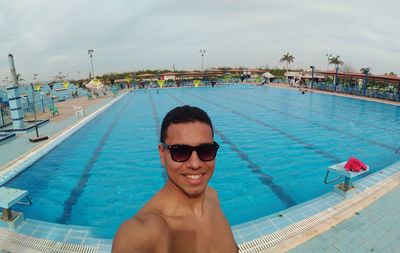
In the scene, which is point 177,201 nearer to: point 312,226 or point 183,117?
point 183,117

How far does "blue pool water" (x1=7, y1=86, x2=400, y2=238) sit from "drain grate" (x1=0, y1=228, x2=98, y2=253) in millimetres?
1008

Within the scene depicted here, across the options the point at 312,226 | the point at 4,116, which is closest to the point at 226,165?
the point at 312,226

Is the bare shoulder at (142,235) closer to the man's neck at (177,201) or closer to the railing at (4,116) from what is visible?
the man's neck at (177,201)

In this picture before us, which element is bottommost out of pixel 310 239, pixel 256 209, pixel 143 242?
pixel 256 209

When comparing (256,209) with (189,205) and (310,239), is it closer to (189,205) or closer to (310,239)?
(310,239)

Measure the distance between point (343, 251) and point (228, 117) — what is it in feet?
37.0

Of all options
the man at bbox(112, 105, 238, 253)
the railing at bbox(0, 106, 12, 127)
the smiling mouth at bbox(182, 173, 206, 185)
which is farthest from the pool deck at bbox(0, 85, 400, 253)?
the railing at bbox(0, 106, 12, 127)

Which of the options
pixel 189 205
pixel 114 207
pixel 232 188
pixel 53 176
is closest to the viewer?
pixel 189 205

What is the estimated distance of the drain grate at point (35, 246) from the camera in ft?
11.2

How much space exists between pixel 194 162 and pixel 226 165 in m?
6.56

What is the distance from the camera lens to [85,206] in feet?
18.3

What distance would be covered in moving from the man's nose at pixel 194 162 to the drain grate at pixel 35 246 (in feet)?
9.36

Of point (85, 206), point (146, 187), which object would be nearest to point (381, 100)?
point (146, 187)

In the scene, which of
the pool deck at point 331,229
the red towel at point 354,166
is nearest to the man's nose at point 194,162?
the pool deck at point 331,229
